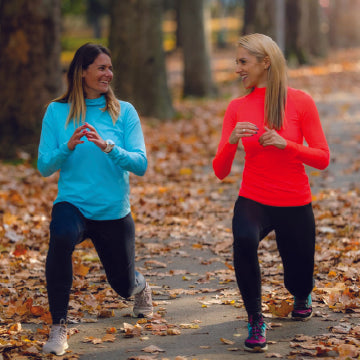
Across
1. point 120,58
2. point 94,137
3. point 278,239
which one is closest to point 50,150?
point 94,137

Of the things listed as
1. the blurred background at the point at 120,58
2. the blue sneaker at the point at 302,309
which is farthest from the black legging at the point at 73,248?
the blurred background at the point at 120,58

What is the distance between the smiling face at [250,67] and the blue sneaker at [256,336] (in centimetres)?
154

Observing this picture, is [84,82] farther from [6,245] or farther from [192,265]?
[6,245]

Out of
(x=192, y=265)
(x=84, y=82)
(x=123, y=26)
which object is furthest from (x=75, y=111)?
(x=123, y=26)

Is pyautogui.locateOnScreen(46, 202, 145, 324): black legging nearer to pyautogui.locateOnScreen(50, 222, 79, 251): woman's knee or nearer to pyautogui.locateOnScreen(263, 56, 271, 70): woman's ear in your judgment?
pyautogui.locateOnScreen(50, 222, 79, 251): woman's knee

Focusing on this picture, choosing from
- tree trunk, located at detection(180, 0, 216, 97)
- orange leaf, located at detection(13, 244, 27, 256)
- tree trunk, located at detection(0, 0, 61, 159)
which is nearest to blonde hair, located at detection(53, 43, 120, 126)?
orange leaf, located at detection(13, 244, 27, 256)

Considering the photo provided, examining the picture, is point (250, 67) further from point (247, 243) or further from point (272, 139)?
point (247, 243)

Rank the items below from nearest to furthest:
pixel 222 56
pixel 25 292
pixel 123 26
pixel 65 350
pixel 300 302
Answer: pixel 65 350 → pixel 300 302 → pixel 25 292 → pixel 123 26 → pixel 222 56

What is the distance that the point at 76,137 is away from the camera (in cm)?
472

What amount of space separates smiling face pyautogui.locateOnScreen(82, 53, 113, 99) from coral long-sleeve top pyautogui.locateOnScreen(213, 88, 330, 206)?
35.1 inches

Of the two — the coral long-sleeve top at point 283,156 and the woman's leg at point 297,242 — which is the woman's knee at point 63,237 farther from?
the woman's leg at point 297,242

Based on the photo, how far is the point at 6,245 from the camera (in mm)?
7934

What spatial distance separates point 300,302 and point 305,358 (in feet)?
2.59

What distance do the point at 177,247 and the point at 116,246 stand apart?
2.83m
